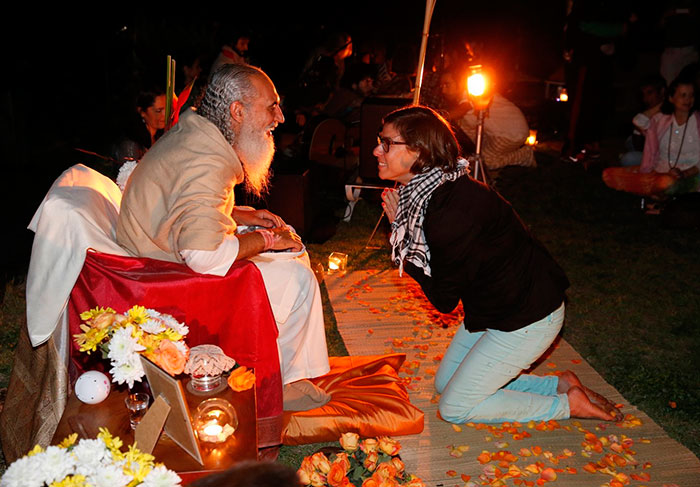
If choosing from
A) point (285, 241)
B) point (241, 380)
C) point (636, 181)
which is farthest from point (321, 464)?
point (636, 181)

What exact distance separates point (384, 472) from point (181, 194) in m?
1.34

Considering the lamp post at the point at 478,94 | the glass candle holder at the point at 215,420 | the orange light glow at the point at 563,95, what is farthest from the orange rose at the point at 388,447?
the orange light glow at the point at 563,95

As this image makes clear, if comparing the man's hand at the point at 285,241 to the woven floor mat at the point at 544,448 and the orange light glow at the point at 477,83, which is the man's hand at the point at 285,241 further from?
the orange light glow at the point at 477,83

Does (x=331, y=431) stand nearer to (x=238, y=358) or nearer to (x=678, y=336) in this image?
(x=238, y=358)

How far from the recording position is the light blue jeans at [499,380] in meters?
2.89

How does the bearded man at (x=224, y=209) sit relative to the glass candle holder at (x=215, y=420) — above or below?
above

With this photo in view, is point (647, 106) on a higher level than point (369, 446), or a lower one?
higher

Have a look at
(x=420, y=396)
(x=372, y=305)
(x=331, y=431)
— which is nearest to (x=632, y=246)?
(x=372, y=305)

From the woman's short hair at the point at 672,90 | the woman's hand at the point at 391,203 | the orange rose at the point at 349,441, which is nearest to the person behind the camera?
the orange rose at the point at 349,441

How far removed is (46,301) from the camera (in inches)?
96.6

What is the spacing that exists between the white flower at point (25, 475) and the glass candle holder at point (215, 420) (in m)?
0.77

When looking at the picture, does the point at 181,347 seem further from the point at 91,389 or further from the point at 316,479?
the point at 316,479

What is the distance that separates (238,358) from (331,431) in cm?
57

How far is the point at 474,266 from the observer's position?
2770 millimetres
